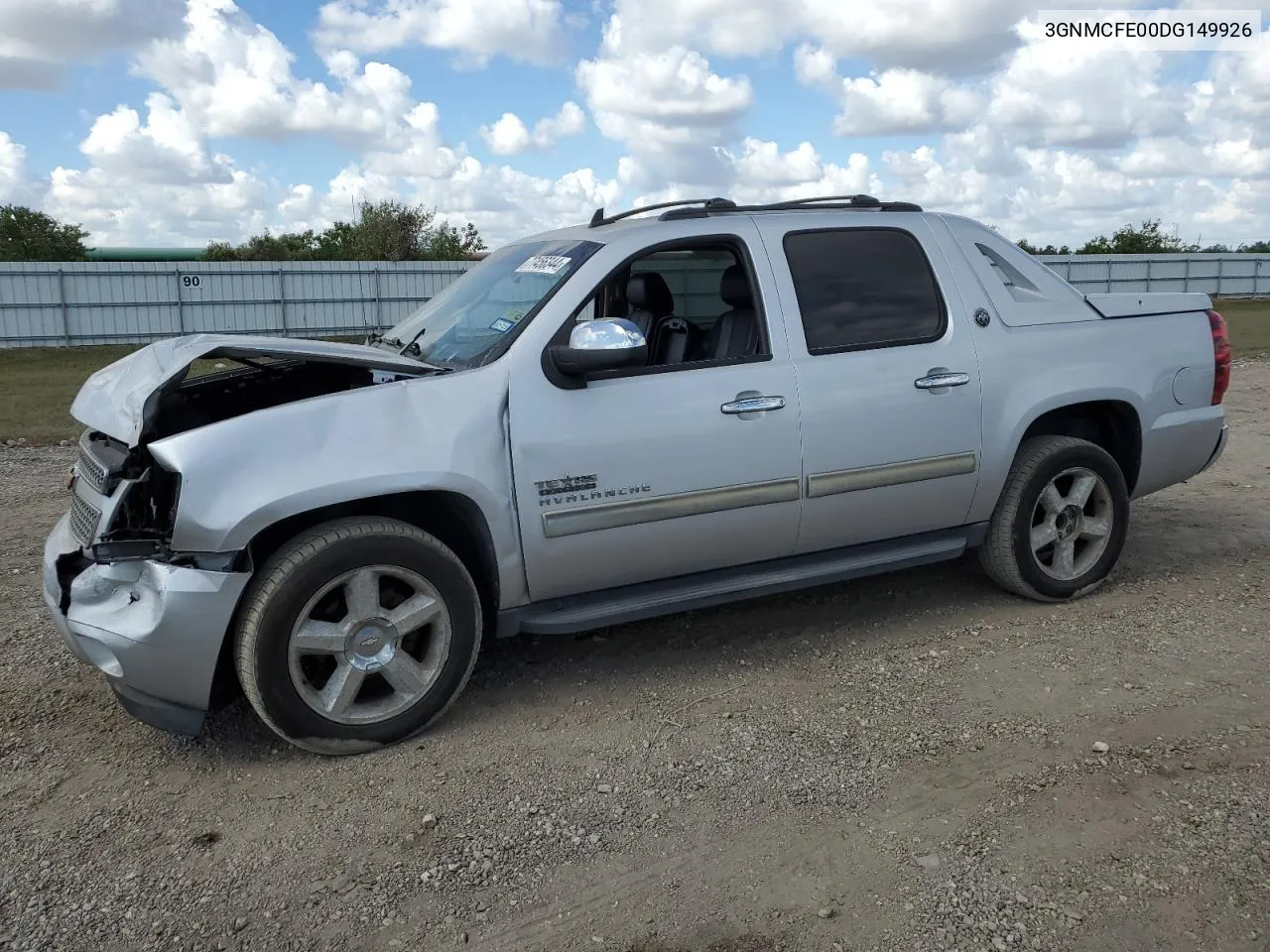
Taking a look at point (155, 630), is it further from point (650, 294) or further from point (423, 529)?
point (650, 294)

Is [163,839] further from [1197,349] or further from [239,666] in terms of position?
[1197,349]

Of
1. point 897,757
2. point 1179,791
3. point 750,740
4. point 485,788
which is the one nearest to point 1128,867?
point 1179,791

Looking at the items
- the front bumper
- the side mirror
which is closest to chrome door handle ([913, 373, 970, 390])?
the side mirror

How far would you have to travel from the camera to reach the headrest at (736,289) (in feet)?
14.1

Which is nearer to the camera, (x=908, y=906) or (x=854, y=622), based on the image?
(x=908, y=906)

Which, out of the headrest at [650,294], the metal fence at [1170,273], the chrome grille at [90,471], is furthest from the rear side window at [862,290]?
the metal fence at [1170,273]

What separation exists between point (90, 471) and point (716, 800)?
249 cm

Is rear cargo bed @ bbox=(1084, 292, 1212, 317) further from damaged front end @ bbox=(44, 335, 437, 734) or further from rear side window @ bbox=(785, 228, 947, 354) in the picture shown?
damaged front end @ bbox=(44, 335, 437, 734)

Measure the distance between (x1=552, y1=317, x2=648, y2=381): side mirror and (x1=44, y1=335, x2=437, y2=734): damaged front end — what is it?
53 cm

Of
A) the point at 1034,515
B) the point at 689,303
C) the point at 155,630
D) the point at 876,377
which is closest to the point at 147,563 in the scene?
the point at 155,630

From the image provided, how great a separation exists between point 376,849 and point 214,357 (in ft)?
5.89

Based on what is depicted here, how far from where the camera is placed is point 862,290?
4.39 metres

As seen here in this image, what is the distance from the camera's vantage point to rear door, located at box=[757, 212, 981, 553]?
13.7ft

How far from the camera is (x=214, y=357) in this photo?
3695 mm
